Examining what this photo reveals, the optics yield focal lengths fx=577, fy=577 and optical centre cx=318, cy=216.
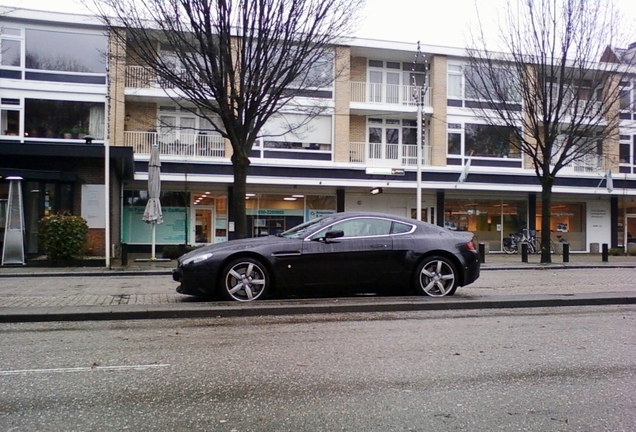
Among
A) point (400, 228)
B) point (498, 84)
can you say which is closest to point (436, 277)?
point (400, 228)

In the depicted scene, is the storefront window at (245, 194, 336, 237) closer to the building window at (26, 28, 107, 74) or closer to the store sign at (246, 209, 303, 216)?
the store sign at (246, 209, 303, 216)

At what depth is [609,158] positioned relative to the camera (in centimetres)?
2938

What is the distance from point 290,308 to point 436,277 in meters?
2.58

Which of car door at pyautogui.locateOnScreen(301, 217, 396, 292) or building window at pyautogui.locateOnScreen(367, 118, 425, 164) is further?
building window at pyautogui.locateOnScreen(367, 118, 425, 164)

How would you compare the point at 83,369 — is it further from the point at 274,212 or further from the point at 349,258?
the point at 274,212

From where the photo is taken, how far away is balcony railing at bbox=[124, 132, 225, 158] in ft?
81.7

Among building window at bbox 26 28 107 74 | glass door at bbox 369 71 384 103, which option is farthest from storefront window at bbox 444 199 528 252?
building window at bbox 26 28 107 74

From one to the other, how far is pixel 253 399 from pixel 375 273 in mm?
4880

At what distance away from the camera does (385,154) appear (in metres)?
27.6

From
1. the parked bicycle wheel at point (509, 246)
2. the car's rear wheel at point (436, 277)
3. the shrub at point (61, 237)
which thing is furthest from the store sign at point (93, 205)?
the parked bicycle wheel at point (509, 246)

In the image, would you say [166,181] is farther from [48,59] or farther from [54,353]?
[54,353]

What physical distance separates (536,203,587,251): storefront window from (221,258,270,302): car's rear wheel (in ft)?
83.7

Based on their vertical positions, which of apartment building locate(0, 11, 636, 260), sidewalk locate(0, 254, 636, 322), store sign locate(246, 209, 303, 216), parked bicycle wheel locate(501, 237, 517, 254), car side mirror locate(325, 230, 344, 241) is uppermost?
apartment building locate(0, 11, 636, 260)

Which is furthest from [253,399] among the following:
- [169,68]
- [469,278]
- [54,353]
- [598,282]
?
[169,68]
